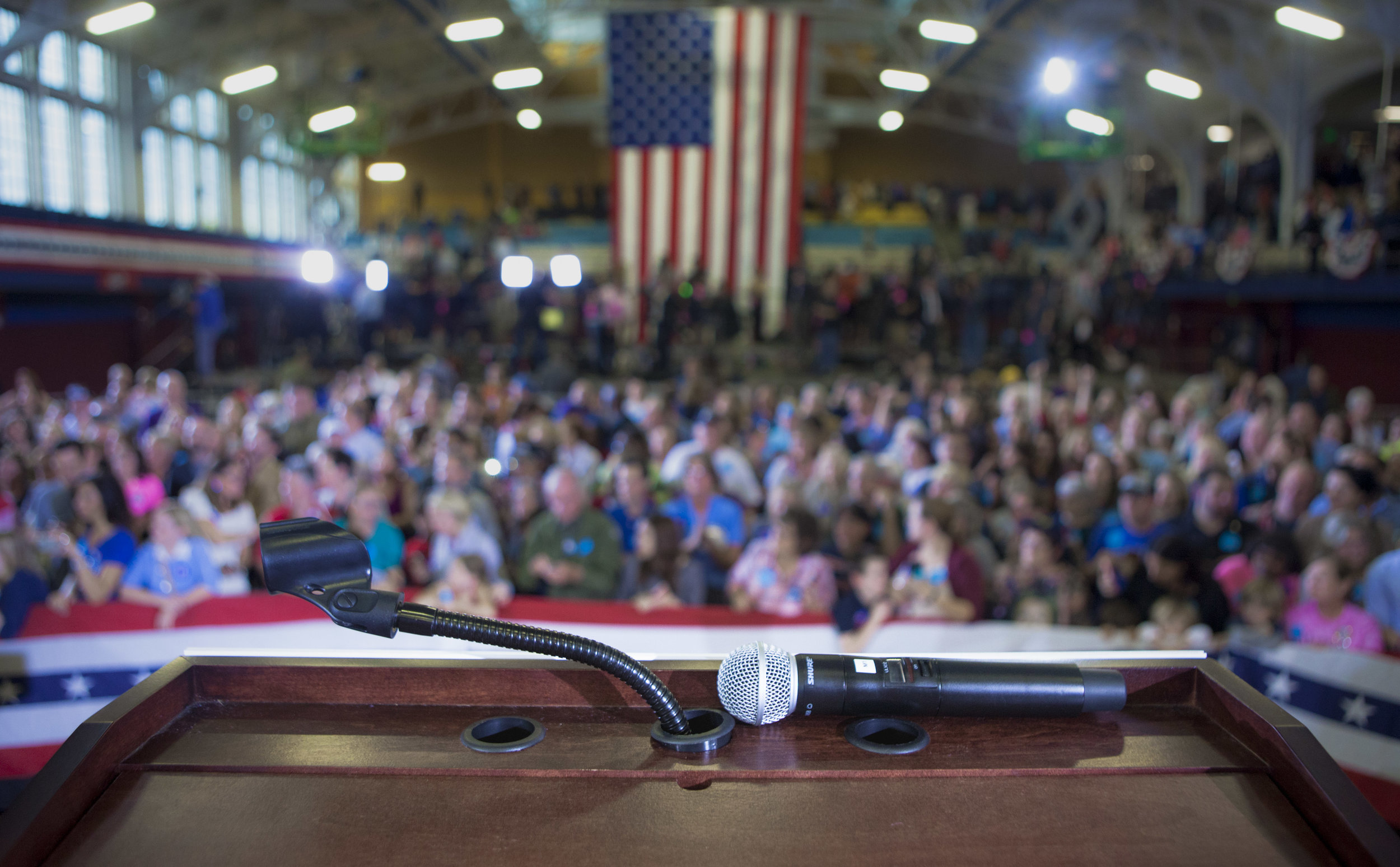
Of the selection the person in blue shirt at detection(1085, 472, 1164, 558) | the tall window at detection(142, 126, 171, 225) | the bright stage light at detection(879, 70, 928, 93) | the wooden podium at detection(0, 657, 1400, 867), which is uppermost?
the bright stage light at detection(879, 70, 928, 93)

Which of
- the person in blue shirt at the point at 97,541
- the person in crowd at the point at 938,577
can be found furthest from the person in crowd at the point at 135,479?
the person in crowd at the point at 938,577

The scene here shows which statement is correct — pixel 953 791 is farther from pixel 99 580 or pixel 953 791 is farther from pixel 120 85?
pixel 120 85

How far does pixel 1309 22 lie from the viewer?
568 inches

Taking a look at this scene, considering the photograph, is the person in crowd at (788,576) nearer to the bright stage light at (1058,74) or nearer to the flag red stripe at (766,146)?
the flag red stripe at (766,146)

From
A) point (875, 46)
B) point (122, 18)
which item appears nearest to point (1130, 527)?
point (122, 18)

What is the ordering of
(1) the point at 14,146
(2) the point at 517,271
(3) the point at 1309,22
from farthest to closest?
(3) the point at 1309,22, (1) the point at 14,146, (2) the point at 517,271

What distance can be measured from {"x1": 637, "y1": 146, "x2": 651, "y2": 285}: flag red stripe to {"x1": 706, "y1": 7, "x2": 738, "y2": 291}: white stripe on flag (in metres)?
0.98

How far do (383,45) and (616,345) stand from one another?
12.1 m

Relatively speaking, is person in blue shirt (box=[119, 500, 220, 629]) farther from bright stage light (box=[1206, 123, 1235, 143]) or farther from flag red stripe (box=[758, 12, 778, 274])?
bright stage light (box=[1206, 123, 1235, 143])

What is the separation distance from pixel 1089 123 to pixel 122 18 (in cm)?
1539

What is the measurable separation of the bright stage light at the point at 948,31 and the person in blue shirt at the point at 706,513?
1383 cm

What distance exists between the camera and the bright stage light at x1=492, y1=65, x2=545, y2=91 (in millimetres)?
22078

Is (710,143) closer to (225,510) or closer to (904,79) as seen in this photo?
(904,79)

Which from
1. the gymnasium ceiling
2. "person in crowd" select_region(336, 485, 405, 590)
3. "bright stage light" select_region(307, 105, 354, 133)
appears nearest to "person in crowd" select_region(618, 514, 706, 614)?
"person in crowd" select_region(336, 485, 405, 590)
